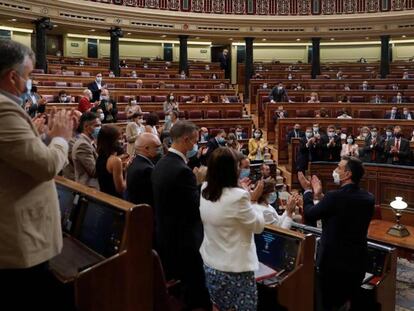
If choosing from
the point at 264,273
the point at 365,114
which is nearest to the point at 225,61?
the point at 365,114

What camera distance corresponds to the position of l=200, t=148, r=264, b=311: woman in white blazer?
1.94 metres

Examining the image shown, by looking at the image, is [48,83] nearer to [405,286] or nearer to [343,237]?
[405,286]

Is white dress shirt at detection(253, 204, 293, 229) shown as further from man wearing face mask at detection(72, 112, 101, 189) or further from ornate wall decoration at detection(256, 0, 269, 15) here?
ornate wall decoration at detection(256, 0, 269, 15)

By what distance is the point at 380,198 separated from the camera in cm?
691

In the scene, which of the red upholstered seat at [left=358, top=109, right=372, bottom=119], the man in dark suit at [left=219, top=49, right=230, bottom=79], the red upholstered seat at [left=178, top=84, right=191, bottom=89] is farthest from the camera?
the man in dark suit at [left=219, top=49, right=230, bottom=79]

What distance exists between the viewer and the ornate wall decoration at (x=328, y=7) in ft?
52.5

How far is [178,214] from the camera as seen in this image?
2199 millimetres

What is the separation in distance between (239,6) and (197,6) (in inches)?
59.1

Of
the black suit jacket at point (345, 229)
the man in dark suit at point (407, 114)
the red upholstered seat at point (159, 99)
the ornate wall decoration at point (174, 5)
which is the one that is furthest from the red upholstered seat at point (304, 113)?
the black suit jacket at point (345, 229)

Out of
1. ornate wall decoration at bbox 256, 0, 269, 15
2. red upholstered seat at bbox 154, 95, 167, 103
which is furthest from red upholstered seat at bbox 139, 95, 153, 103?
ornate wall decoration at bbox 256, 0, 269, 15

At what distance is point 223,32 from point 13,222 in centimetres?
1528

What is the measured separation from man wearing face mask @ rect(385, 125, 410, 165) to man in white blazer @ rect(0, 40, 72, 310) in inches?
281

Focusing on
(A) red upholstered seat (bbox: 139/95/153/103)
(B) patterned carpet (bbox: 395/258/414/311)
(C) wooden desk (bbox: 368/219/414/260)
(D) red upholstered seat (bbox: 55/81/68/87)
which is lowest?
(B) patterned carpet (bbox: 395/258/414/311)

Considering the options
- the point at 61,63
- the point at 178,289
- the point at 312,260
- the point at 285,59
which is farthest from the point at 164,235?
the point at 285,59
